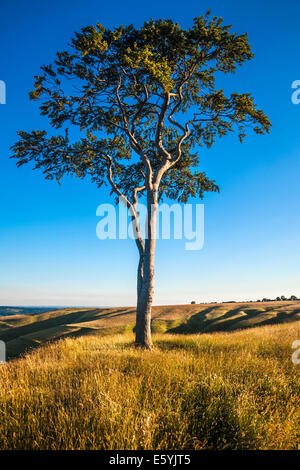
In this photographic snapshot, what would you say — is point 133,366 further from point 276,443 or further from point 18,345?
point 18,345

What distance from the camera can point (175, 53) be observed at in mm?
11570

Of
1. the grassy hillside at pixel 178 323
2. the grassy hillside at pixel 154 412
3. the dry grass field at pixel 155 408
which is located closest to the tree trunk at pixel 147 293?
the dry grass field at pixel 155 408

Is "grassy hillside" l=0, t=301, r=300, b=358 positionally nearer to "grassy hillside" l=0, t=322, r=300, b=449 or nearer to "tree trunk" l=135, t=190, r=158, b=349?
"tree trunk" l=135, t=190, r=158, b=349

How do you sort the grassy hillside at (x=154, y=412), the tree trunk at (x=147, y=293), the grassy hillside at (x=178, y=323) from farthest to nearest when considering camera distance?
the grassy hillside at (x=178, y=323), the tree trunk at (x=147, y=293), the grassy hillside at (x=154, y=412)

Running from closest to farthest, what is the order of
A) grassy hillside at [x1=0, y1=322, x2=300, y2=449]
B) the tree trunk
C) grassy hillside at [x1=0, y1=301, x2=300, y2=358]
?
grassy hillside at [x1=0, y1=322, x2=300, y2=449] < the tree trunk < grassy hillside at [x1=0, y1=301, x2=300, y2=358]

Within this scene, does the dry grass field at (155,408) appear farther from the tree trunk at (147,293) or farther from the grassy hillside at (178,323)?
the grassy hillside at (178,323)

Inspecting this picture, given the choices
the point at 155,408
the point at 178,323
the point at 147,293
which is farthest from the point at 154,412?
the point at 178,323

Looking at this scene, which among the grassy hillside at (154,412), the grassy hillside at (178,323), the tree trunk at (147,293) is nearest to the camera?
the grassy hillside at (154,412)

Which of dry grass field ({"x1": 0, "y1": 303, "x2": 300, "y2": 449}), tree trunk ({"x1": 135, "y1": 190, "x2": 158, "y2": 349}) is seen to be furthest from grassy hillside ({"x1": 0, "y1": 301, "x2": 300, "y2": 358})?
dry grass field ({"x1": 0, "y1": 303, "x2": 300, "y2": 449})

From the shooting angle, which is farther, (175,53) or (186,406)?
(175,53)

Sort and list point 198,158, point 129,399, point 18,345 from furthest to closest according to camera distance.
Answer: point 18,345, point 198,158, point 129,399

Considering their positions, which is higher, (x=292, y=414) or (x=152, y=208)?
(x=152, y=208)

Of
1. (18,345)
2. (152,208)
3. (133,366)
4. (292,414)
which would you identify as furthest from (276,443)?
(18,345)
